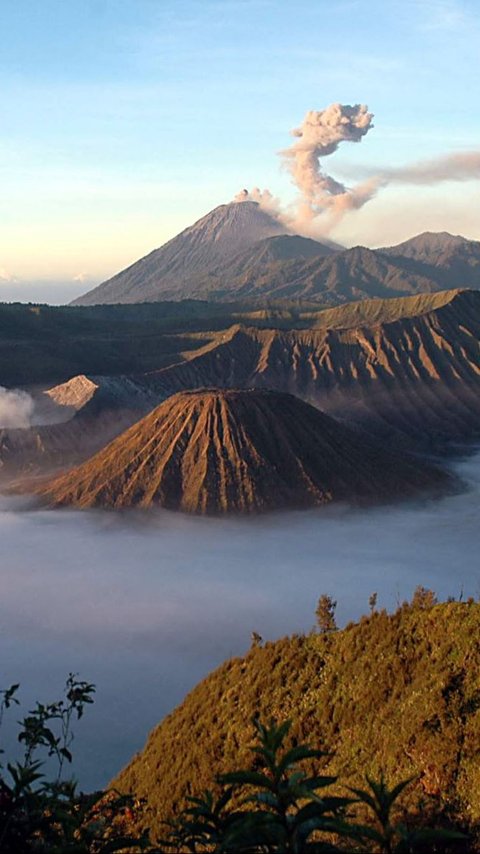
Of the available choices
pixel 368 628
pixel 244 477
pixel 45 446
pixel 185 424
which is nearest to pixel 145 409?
pixel 45 446

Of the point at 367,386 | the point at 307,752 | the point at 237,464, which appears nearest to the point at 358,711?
the point at 307,752

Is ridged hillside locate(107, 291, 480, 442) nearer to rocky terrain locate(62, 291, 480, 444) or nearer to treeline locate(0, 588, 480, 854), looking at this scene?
rocky terrain locate(62, 291, 480, 444)

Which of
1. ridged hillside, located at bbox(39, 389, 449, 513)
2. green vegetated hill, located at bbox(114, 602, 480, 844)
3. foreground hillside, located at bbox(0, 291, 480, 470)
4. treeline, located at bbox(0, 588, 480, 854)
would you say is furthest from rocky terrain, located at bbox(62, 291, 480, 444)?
treeline, located at bbox(0, 588, 480, 854)

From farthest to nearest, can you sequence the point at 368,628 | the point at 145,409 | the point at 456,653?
the point at 145,409, the point at 368,628, the point at 456,653

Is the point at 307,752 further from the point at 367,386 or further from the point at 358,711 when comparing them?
the point at 367,386

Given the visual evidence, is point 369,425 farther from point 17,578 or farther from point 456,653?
point 456,653

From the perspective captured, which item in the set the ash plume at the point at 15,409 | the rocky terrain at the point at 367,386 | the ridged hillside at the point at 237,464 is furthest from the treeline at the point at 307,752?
the rocky terrain at the point at 367,386
